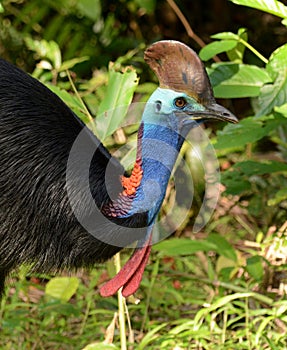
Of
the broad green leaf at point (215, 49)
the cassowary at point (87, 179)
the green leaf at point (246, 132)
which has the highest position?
the broad green leaf at point (215, 49)

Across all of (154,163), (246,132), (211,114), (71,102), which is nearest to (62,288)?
(71,102)

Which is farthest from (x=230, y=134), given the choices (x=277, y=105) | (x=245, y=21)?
(x=245, y=21)

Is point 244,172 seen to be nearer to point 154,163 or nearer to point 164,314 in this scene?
point 164,314

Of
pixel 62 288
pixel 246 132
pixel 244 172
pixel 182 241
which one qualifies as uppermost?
pixel 246 132

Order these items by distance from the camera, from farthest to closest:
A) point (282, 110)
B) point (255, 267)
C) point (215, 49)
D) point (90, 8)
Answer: point (90, 8) < point (255, 267) < point (215, 49) < point (282, 110)

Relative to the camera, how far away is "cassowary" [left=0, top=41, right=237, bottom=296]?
7.97 feet

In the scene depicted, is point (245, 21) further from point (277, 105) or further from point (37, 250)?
point (37, 250)

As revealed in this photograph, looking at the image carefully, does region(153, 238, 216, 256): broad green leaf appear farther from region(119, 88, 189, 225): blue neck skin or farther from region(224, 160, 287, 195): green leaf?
region(119, 88, 189, 225): blue neck skin

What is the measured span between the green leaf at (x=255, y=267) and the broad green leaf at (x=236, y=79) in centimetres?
58

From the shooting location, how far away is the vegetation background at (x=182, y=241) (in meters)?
2.98

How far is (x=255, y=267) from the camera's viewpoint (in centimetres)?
323

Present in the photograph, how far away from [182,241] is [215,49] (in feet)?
2.47

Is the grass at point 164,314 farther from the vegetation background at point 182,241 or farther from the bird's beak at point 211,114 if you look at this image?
the bird's beak at point 211,114

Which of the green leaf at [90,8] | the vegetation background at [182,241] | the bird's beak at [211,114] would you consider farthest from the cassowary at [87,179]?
the green leaf at [90,8]
